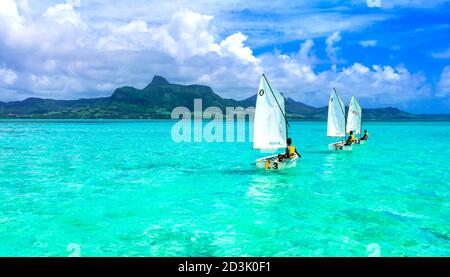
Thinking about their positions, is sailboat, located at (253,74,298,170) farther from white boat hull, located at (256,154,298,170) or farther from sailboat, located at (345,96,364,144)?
sailboat, located at (345,96,364,144)

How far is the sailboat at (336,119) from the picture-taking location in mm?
61125

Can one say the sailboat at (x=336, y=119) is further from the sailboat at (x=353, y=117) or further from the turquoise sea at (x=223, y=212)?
the turquoise sea at (x=223, y=212)

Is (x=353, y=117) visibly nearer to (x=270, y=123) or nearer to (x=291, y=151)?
(x=291, y=151)

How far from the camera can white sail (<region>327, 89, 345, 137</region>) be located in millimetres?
62338

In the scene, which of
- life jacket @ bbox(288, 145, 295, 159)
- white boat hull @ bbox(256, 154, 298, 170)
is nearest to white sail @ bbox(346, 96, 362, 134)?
life jacket @ bbox(288, 145, 295, 159)

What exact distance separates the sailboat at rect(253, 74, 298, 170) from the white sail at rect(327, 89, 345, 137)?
88.3ft

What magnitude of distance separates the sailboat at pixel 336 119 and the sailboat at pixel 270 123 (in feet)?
81.7

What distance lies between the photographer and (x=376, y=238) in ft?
61.6

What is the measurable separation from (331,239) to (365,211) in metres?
6.42

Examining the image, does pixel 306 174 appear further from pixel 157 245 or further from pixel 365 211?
pixel 157 245

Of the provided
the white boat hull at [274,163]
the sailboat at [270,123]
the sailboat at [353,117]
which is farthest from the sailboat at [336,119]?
the white boat hull at [274,163]

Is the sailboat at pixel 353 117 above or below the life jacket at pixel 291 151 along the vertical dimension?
above
